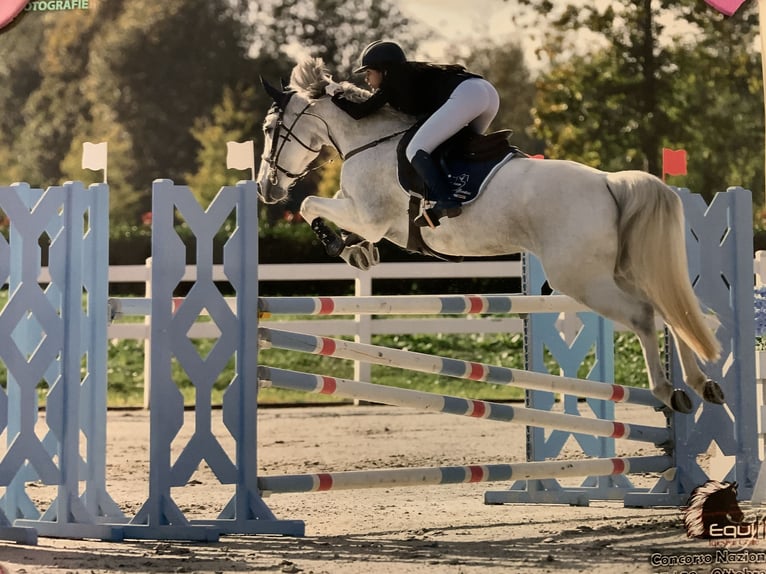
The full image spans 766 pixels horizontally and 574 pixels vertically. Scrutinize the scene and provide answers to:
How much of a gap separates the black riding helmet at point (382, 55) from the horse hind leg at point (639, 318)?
1.03 metres

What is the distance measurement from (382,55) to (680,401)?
1.53 meters

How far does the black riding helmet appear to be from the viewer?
407 centimetres

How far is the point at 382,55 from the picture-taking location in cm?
407

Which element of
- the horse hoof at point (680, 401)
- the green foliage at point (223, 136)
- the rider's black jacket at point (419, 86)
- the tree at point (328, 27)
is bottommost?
the horse hoof at point (680, 401)

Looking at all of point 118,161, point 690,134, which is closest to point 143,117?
point 118,161

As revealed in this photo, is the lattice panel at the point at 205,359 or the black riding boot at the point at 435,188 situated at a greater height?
the black riding boot at the point at 435,188

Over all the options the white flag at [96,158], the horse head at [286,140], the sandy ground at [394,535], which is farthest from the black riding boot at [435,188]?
the white flag at [96,158]

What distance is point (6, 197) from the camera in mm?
3910

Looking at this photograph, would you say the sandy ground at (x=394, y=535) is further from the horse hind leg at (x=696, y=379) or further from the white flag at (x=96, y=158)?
the white flag at (x=96, y=158)

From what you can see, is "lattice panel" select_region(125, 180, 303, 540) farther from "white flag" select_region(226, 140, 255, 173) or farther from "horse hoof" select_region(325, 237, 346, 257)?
"white flag" select_region(226, 140, 255, 173)

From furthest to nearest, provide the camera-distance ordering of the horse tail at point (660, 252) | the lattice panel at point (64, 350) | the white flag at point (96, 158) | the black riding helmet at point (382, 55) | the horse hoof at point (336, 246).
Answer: the white flag at point (96, 158)
the horse hoof at point (336, 246)
the black riding helmet at point (382, 55)
the lattice panel at point (64, 350)
the horse tail at point (660, 252)

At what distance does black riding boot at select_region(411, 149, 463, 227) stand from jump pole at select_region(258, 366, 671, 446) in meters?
0.58

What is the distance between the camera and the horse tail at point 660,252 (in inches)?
146

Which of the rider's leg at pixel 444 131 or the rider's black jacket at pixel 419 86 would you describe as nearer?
the rider's leg at pixel 444 131
